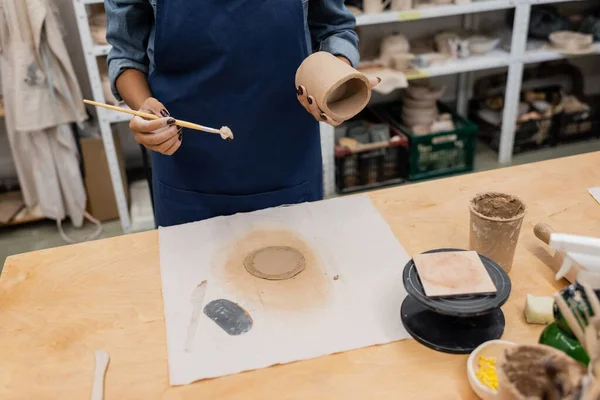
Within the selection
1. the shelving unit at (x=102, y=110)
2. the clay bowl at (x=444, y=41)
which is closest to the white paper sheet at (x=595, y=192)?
the clay bowl at (x=444, y=41)

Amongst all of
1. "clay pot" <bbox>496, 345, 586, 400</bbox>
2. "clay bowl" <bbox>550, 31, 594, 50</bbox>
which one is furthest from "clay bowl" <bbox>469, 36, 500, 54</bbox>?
"clay pot" <bbox>496, 345, 586, 400</bbox>

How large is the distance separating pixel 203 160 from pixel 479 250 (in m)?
0.70

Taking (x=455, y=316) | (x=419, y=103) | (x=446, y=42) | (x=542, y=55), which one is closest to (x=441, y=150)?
(x=419, y=103)

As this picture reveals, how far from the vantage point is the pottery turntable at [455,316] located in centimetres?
97

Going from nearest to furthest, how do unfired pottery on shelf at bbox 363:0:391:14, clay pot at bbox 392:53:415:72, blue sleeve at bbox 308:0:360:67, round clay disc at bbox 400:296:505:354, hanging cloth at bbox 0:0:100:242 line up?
1. round clay disc at bbox 400:296:505:354
2. blue sleeve at bbox 308:0:360:67
3. hanging cloth at bbox 0:0:100:242
4. unfired pottery on shelf at bbox 363:0:391:14
5. clay pot at bbox 392:53:415:72

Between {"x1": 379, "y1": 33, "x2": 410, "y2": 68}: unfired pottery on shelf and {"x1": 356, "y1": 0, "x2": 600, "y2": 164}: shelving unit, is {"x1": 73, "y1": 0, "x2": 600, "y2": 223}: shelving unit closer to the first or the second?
{"x1": 356, "y1": 0, "x2": 600, "y2": 164}: shelving unit

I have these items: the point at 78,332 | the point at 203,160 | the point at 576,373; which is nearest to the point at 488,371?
the point at 576,373

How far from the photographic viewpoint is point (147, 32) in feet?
4.91

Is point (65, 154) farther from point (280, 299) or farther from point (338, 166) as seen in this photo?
point (280, 299)

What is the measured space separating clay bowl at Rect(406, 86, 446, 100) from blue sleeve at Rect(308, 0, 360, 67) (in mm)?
1707

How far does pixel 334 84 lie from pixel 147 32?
1.95 feet

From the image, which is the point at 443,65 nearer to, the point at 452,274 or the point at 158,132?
the point at 158,132

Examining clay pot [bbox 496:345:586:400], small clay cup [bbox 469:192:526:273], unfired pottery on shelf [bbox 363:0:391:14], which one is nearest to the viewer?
clay pot [bbox 496:345:586:400]

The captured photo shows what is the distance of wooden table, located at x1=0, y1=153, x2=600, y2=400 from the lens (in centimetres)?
97
